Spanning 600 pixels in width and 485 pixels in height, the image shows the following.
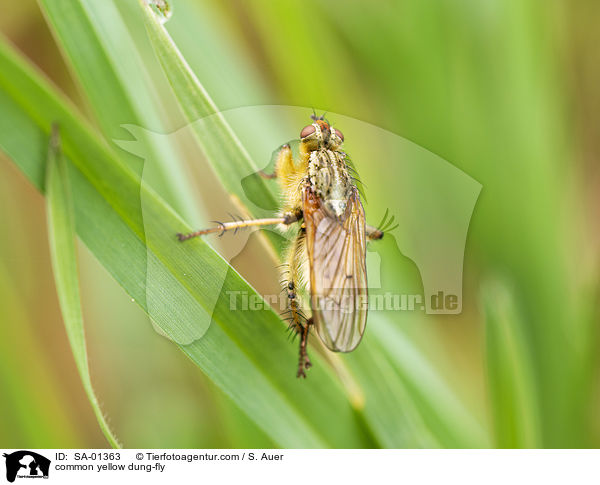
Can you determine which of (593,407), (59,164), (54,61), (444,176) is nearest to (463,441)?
(593,407)

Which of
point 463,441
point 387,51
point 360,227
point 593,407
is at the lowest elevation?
point 463,441

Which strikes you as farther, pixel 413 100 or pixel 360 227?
pixel 413 100

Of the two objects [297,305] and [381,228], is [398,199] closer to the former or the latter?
[381,228]

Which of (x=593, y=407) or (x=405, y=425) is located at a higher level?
(x=593, y=407)

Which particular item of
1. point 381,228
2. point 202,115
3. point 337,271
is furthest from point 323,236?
point 202,115

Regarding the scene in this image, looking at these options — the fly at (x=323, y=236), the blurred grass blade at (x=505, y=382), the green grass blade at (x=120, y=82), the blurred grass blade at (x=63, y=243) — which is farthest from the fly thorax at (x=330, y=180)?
the blurred grass blade at (x=63, y=243)

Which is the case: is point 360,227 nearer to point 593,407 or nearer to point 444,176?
point 444,176
